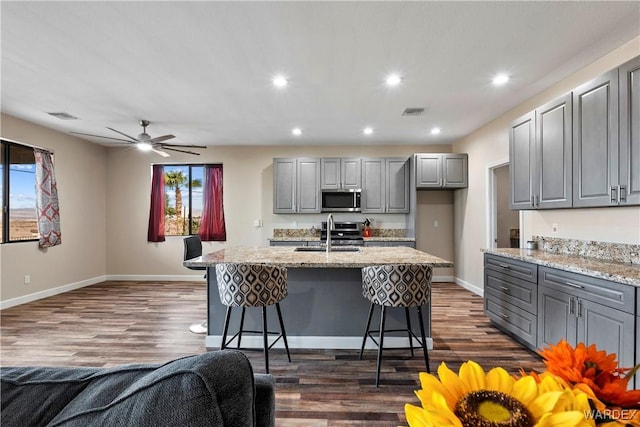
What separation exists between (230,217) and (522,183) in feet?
15.5

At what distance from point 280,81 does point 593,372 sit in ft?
10.8

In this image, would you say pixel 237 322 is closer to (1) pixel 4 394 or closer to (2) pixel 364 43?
(1) pixel 4 394

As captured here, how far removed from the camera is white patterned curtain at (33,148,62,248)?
4.66m

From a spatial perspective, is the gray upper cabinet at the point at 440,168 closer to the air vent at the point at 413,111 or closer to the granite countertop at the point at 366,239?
the granite countertop at the point at 366,239

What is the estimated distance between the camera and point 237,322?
2.94m

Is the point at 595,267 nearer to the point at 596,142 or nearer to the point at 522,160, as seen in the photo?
the point at 596,142

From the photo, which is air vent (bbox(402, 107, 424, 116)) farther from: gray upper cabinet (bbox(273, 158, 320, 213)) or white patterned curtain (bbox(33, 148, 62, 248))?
white patterned curtain (bbox(33, 148, 62, 248))

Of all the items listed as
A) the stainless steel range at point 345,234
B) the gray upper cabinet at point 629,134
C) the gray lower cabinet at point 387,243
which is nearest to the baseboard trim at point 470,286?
the gray lower cabinet at point 387,243

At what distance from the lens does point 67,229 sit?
207 inches

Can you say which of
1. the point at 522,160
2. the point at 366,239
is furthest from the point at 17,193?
the point at 522,160

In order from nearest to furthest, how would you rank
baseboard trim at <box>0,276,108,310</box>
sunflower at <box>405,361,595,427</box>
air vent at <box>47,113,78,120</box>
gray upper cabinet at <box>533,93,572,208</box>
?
sunflower at <box>405,361,595,427</box>, gray upper cabinet at <box>533,93,572,208</box>, air vent at <box>47,113,78,120</box>, baseboard trim at <box>0,276,108,310</box>

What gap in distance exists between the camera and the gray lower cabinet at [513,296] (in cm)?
281

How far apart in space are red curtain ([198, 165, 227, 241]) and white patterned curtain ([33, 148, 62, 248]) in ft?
7.03

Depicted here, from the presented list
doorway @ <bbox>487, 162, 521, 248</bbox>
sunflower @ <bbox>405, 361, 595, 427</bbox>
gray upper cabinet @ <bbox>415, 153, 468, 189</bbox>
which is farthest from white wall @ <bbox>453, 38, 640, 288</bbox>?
sunflower @ <bbox>405, 361, 595, 427</bbox>
